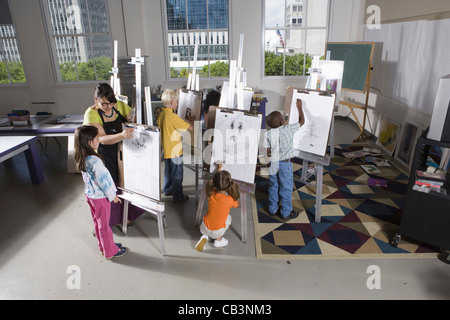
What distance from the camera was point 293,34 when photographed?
736 centimetres

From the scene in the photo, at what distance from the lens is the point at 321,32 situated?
7.37 m

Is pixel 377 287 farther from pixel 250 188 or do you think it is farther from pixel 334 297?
pixel 250 188

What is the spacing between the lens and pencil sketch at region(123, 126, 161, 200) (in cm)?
266

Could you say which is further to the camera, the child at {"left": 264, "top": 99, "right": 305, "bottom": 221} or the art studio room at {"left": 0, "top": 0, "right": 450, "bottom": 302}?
the child at {"left": 264, "top": 99, "right": 305, "bottom": 221}

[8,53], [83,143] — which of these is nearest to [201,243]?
[83,143]

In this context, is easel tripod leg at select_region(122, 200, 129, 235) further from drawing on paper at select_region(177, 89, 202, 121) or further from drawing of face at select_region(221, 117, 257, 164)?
drawing on paper at select_region(177, 89, 202, 121)

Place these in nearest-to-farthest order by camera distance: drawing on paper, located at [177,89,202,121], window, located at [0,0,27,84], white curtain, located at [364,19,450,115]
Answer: drawing on paper, located at [177,89,202,121], white curtain, located at [364,19,450,115], window, located at [0,0,27,84]

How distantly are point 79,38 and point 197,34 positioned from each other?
2704mm

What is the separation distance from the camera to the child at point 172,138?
3.28 meters

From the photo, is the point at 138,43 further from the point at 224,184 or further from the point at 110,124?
the point at 224,184

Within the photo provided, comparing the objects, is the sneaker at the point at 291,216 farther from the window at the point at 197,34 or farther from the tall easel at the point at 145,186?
the window at the point at 197,34

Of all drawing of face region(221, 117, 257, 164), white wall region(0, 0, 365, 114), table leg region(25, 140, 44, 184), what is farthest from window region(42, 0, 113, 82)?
drawing of face region(221, 117, 257, 164)

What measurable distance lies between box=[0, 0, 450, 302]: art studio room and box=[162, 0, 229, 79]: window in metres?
1.91

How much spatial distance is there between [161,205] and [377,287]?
6.06 feet
